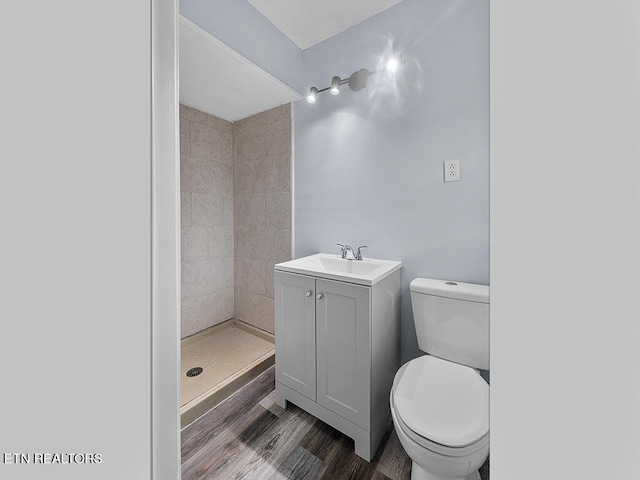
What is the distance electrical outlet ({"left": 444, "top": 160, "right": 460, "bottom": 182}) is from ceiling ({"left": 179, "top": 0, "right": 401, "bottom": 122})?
90cm

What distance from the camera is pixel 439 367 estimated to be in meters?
1.11

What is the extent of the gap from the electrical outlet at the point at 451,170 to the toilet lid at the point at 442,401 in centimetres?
81

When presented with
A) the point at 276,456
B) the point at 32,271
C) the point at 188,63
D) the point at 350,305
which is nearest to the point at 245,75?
the point at 188,63

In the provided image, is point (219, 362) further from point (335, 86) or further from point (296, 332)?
point (335, 86)

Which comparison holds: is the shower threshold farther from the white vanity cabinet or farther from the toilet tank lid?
the toilet tank lid

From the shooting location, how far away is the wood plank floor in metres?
1.08

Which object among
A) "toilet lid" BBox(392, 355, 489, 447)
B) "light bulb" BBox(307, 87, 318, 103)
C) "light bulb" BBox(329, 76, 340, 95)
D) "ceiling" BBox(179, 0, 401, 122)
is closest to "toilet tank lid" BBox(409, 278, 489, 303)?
"toilet lid" BBox(392, 355, 489, 447)

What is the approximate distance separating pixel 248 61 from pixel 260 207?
3.23 feet

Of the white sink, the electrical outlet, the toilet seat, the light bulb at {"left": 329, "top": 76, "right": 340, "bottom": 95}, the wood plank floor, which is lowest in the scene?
the wood plank floor

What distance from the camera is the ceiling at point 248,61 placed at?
4.36 ft

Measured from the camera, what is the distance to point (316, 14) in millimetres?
1526

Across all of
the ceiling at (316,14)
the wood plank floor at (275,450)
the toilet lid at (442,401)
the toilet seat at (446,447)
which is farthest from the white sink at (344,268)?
the ceiling at (316,14)

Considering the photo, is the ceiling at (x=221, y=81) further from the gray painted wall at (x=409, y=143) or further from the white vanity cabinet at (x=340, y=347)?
the white vanity cabinet at (x=340, y=347)

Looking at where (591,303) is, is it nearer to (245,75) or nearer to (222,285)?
(245,75)
